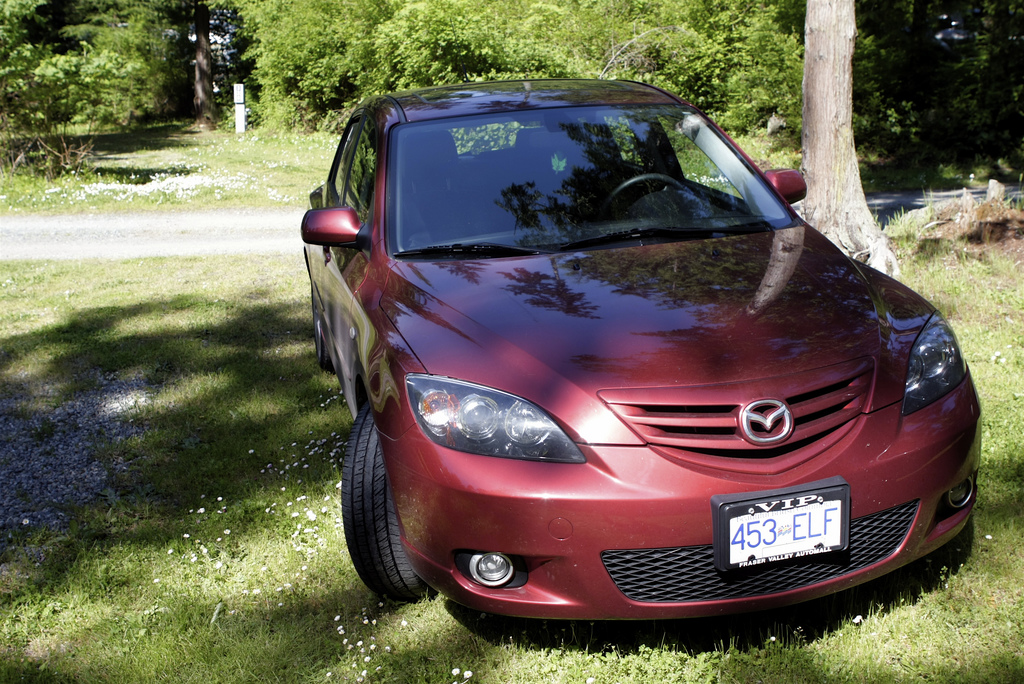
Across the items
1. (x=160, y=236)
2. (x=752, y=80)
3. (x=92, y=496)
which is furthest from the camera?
(x=752, y=80)

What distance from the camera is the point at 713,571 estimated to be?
2271 mm

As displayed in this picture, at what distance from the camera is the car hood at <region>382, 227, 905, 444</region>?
2363mm

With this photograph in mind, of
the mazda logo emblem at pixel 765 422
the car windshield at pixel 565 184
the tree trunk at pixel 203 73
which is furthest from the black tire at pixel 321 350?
the tree trunk at pixel 203 73

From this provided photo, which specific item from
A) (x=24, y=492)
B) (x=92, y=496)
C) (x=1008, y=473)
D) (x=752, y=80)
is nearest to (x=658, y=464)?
(x=1008, y=473)

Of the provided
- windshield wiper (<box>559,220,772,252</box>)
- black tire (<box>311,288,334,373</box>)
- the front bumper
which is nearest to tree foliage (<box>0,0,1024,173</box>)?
black tire (<box>311,288,334,373</box>)

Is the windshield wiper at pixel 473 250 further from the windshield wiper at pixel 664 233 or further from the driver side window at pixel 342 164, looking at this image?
the driver side window at pixel 342 164

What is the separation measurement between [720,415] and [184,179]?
14498mm

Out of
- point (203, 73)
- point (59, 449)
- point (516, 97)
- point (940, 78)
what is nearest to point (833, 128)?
point (516, 97)

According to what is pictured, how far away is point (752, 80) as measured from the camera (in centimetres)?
1608

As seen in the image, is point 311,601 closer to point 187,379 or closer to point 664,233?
point 664,233

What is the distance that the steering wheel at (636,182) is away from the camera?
3.41 meters

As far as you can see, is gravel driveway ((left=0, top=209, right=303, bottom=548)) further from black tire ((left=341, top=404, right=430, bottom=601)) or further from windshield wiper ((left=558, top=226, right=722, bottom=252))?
windshield wiper ((left=558, top=226, right=722, bottom=252))

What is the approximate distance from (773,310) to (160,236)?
30.8ft

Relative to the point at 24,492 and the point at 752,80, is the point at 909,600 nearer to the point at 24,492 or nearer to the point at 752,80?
the point at 24,492
